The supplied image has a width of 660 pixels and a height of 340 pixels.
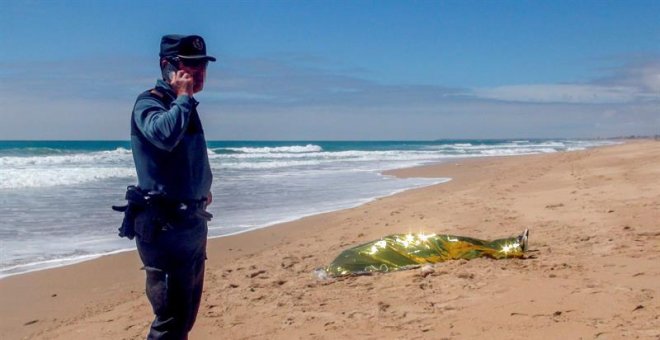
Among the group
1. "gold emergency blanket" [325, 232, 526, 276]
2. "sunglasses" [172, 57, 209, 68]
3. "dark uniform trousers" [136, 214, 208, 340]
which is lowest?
"gold emergency blanket" [325, 232, 526, 276]

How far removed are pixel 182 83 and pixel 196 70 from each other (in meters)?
0.10

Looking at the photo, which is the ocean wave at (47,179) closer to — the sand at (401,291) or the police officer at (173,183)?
the sand at (401,291)

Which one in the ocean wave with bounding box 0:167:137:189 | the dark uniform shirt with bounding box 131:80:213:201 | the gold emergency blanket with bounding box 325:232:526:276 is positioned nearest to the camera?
the dark uniform shirt with bounding box 131:80:213:201

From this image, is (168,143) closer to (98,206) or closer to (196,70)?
(196,70)

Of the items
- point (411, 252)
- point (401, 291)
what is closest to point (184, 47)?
point (401, 291)

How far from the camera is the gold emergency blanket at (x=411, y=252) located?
5.54 m

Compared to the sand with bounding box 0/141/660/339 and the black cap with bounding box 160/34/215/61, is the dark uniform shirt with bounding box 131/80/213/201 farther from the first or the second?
the sand with bounding box 0/141/660/339

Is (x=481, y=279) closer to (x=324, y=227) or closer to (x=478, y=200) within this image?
(x=324, y=227)

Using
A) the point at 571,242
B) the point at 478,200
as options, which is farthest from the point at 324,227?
the point at 571,242

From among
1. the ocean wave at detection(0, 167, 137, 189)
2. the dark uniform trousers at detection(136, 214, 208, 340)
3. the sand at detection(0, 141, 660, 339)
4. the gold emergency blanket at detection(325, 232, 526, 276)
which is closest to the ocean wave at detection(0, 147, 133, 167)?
the ocean wave at detection(0, 167, 137, 189)

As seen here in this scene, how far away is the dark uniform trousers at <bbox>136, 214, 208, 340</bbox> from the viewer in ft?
8.97

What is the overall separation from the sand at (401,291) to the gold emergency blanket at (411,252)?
0.66 feet

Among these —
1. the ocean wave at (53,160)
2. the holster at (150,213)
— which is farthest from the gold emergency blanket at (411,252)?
the ocean wave at (53,160)

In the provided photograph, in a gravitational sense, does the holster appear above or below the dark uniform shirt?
below
